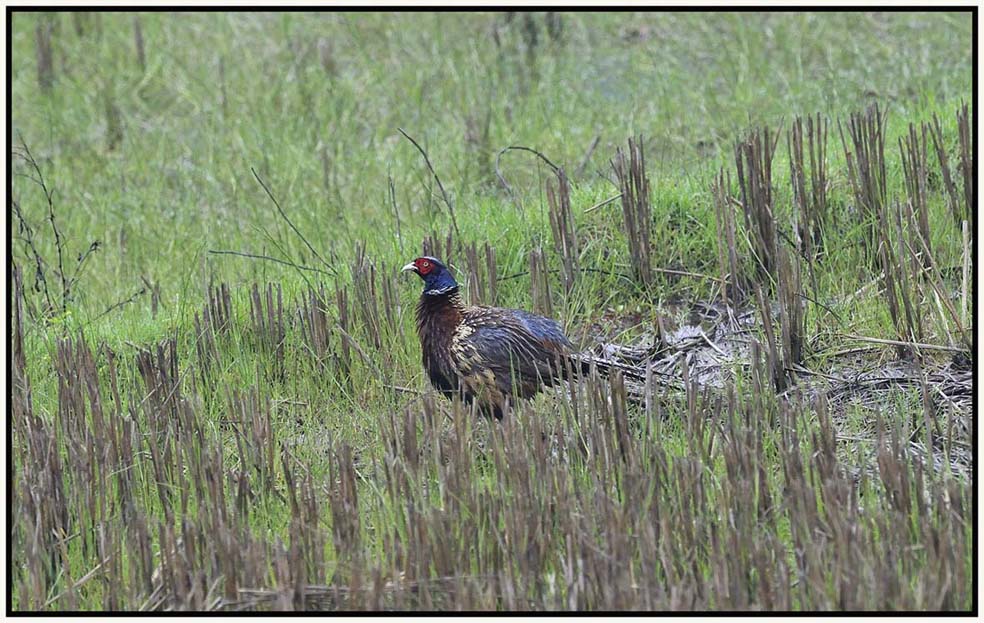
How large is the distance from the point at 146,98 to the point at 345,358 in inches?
186

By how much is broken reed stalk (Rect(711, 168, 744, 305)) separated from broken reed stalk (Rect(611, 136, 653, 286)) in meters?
0.33

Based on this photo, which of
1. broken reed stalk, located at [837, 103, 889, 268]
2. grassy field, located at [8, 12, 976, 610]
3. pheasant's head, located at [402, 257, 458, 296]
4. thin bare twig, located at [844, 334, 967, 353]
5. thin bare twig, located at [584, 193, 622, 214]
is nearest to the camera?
grassy field, located at [8, 12, 976, 610]

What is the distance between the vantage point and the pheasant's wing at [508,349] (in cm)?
536

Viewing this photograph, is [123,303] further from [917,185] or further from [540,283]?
Answer: [917,185]

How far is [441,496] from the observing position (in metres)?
4.30

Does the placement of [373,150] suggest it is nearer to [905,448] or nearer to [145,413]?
[145,413]

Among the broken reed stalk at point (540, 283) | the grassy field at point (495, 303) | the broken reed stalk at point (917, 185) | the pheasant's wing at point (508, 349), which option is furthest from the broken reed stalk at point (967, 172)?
the pheasant's wing at point (508, 349)

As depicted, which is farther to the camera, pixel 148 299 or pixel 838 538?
pixel 148 299

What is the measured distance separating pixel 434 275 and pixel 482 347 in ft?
1.29

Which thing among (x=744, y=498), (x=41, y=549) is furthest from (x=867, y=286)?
(x=41, y=549)

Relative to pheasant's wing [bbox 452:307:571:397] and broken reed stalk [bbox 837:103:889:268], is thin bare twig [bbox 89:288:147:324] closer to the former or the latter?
pheasant's wing [bbox 452:307:571:397]

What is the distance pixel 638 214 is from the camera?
6367 mm

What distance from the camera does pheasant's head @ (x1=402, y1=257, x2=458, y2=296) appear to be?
18.1 feet

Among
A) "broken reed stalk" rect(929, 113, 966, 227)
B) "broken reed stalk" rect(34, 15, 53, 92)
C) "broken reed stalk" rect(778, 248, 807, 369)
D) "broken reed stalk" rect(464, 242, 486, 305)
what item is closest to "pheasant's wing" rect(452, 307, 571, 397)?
"broken reed stalk" rect(464, 242, 486, 305)
